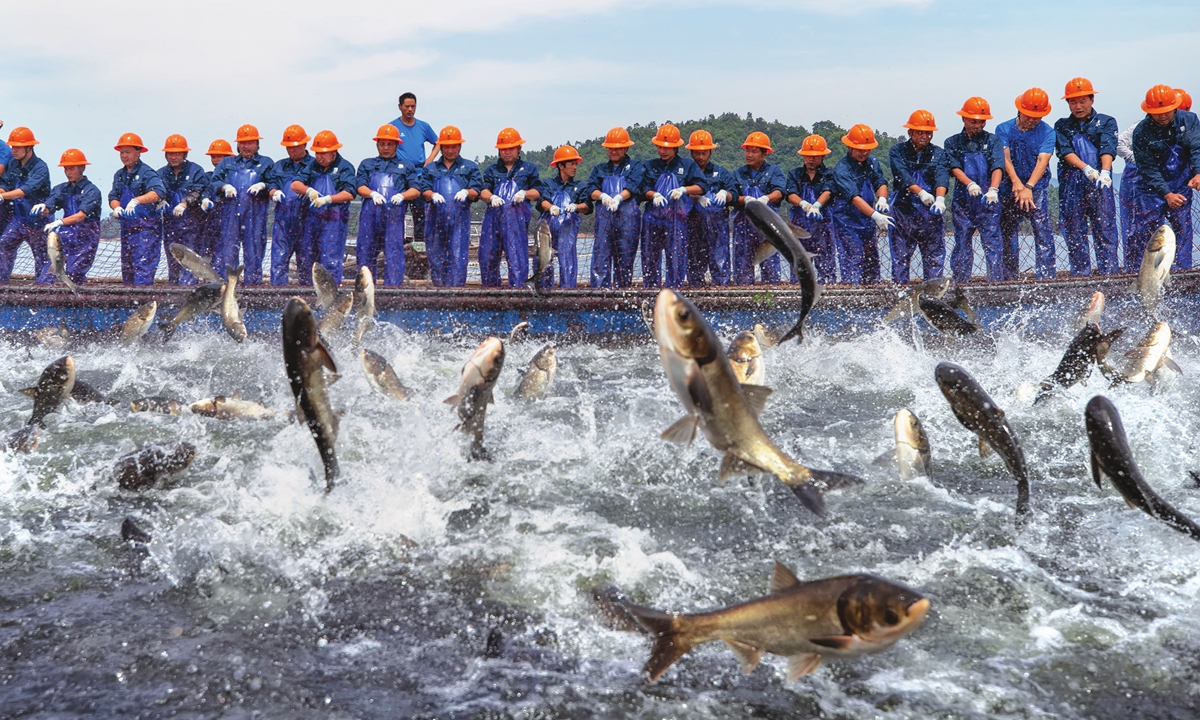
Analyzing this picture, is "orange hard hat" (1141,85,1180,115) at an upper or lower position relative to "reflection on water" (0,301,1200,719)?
upper

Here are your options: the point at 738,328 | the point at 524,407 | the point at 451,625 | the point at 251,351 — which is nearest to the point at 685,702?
the point at 451,625

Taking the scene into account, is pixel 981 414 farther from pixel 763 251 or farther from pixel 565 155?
pixel 565 155

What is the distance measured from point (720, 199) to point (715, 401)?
27.7 ft

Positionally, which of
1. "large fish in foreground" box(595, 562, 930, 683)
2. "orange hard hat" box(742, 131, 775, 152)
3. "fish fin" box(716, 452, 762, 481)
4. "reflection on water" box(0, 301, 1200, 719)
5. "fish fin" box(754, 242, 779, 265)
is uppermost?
"orange hard hat" box(742, 131, 775, 152)

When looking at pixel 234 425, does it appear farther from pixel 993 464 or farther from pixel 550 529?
pixel 993 464

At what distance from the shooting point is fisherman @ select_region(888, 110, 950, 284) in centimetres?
1231

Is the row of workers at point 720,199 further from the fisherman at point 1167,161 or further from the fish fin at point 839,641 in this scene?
the fish fin at point 839,641

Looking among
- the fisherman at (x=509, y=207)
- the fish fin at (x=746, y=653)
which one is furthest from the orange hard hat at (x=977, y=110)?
Answer: the fish fin at (x=746, y=653)

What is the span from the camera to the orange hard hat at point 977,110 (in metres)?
12.4

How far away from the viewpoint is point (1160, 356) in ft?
24.0

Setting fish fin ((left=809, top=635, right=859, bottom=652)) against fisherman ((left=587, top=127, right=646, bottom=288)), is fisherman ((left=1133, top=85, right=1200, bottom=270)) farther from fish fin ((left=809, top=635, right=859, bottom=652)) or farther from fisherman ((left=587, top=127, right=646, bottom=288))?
fish fin ((left=809, top=635, right=859, bottom=652))

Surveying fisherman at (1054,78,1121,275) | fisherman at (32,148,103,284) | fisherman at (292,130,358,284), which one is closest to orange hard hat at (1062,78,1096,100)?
fisherman at (1054,78,1121,275)

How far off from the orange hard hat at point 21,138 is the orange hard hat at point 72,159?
820mm

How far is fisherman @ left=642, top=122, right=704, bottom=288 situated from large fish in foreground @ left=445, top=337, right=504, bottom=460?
6569mm
